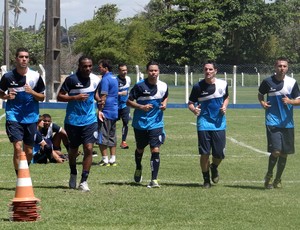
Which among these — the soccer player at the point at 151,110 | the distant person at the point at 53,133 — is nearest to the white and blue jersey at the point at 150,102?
the soccer player at the point at 151,110

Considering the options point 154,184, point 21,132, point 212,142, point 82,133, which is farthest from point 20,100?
point 212,142

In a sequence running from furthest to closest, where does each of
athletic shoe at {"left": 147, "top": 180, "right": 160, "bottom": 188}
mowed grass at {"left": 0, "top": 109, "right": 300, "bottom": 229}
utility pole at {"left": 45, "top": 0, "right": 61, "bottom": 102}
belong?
utility pole at {"left": 45, "top": 0, "right": 61, "bottom": 102} → athletic shoe at {"left": 147, "top": 180, "right": 160, "bottom": 188} → mowed grass at {"left": 0, "top": 109, "right": 300, "bottom": 229}

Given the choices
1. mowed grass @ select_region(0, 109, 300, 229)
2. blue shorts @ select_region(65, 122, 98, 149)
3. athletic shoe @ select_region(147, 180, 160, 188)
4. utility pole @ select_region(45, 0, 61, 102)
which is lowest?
mowed grass @ select_region(0, 109, 300, 229)

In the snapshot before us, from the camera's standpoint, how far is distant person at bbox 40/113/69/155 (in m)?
16.5

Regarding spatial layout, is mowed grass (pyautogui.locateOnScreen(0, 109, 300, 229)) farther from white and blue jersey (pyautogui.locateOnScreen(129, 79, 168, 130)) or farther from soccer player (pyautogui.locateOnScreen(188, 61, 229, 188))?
white and blue jersey (pyautogui.locateOnScreen(129, 79, 168, 130))

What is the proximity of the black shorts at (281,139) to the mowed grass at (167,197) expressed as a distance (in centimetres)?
61

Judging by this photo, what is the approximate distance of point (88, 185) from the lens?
12.8 meters

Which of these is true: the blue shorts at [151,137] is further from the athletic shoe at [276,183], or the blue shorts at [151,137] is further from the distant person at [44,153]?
the distant person at [44,153]

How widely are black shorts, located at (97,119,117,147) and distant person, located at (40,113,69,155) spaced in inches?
29.2

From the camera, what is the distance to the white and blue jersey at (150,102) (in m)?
12.9

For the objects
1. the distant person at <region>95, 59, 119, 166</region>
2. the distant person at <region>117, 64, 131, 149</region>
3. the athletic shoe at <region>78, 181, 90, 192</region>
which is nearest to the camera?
the athletic shoe at <region>78, 181, 90, 192</region>

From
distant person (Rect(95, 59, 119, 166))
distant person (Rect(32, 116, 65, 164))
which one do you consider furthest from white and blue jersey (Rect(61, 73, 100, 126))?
distant person (Rect(32, 116, 65, 164))

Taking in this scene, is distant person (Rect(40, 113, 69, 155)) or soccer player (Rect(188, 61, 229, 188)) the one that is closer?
soccer player (Rect(188, 61, 229, 188))

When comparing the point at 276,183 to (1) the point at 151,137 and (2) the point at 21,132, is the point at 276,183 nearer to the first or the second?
(1) the point at 151,137
